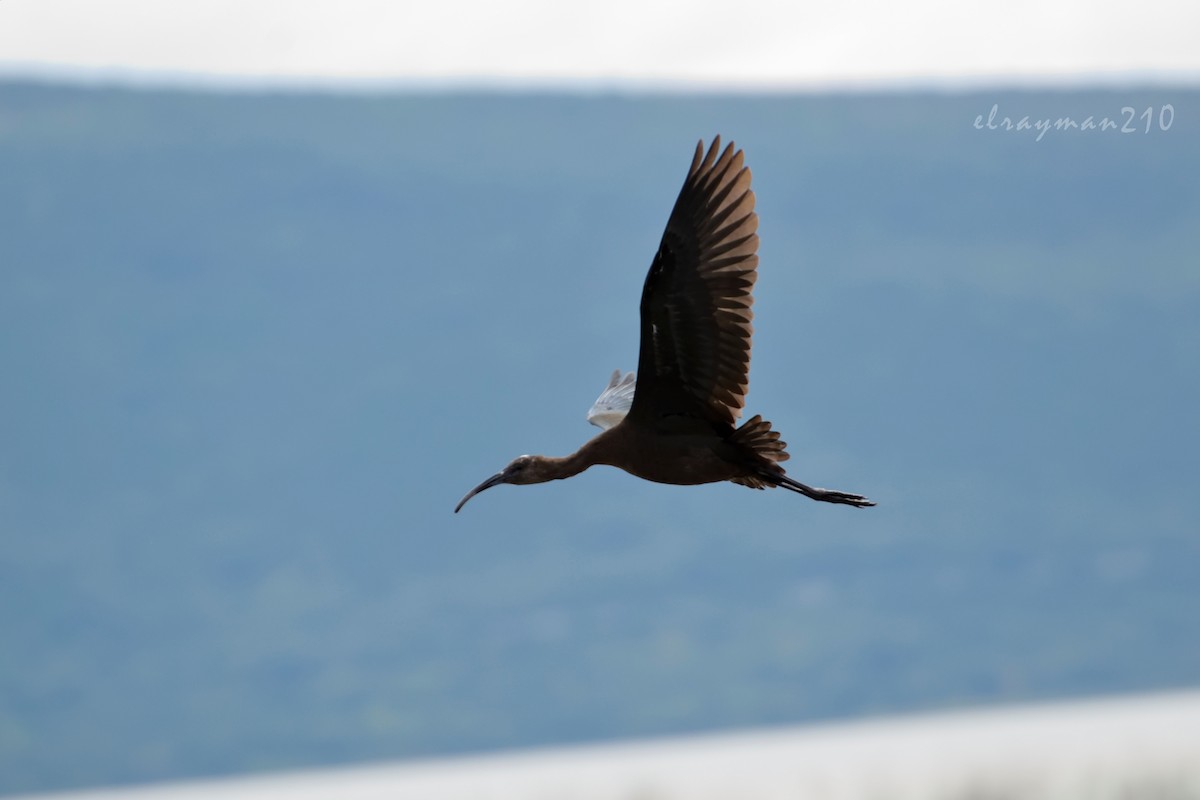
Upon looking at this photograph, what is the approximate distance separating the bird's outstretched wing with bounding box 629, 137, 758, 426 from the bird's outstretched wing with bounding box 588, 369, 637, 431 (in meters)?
0.65

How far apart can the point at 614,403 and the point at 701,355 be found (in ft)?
3.22

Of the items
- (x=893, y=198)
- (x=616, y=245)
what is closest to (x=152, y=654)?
(x=616, y=245)

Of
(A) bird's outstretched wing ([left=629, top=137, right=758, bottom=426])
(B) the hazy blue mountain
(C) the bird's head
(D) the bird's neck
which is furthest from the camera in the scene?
(B) the hazy blue mountain

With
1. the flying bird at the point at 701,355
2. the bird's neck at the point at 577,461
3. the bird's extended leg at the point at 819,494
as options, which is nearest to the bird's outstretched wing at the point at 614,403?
the bird's neck at the point at 577,461

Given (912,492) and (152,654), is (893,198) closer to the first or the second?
(912,492)

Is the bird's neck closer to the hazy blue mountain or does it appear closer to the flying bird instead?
the flying bird

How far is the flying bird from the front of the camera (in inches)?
158

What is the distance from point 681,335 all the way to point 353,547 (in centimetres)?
1386

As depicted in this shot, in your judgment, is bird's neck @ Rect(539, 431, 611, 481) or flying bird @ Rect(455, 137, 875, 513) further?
bird's neck @ Rect(539, 431, 611, 481)

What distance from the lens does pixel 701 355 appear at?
4125 millimetres

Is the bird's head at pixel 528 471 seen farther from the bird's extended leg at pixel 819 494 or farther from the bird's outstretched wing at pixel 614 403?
the bird's extended leg at pixel 819 494

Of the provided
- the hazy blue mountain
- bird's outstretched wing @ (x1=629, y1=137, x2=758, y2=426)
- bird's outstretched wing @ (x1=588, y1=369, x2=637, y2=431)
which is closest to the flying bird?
bird's outstretched wing @ (x1=629, y1=137, x2=758, y2=426)

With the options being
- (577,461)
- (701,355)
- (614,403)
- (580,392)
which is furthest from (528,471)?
(580,392)

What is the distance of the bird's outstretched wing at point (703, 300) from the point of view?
4004 millimetres
